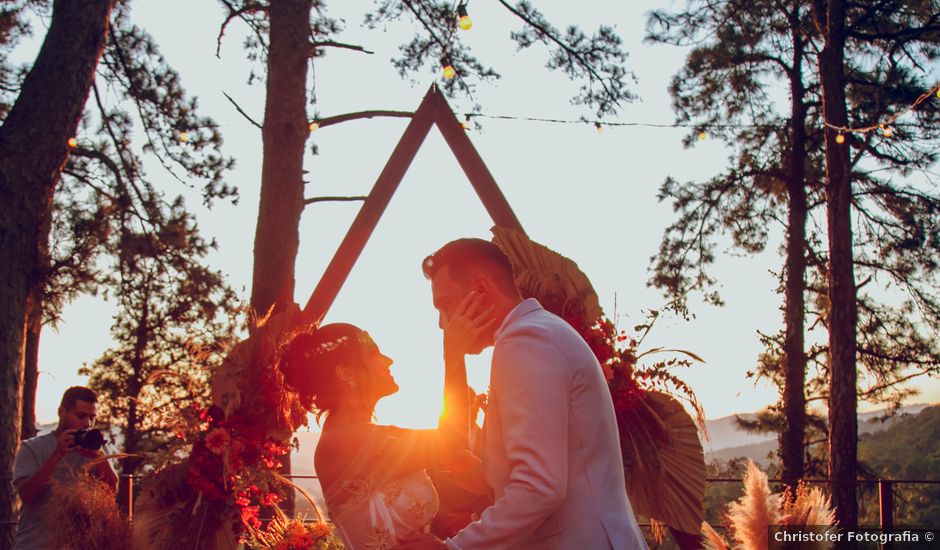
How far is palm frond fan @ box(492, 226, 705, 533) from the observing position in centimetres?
421

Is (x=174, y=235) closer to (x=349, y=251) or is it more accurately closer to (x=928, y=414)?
(x=349, y=251)

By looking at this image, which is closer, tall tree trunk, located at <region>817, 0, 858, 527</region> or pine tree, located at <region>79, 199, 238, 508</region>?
pine tree, located at <region>79, 199, 238, 508</region>

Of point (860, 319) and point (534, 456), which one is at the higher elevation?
point (860, 319)

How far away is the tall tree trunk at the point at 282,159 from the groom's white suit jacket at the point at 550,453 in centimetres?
538

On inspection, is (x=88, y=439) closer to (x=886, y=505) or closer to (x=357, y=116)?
(x=357, y=116)

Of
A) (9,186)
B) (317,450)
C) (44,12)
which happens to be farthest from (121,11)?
(317,450)

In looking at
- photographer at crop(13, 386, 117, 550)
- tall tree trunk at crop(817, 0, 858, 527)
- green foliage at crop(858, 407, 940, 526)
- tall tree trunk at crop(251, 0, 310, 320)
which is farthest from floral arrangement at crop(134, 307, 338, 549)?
green foliage at crop(858, 407, 940, 526)

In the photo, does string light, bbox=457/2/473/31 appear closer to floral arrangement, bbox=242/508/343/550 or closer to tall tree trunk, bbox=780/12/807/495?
floral arrangement, bbox=242/508/343/550

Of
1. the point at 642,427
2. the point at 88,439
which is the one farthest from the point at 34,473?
the point at 642,427

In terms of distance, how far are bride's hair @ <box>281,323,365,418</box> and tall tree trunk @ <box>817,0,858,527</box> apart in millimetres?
7587

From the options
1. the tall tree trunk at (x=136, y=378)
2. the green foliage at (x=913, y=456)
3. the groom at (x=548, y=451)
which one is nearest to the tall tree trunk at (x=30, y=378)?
the tall tree trunk at (x=136, y=378)

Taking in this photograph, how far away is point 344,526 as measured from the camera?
323cm

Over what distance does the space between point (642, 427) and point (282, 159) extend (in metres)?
4.39

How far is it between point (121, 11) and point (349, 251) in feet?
25.9
